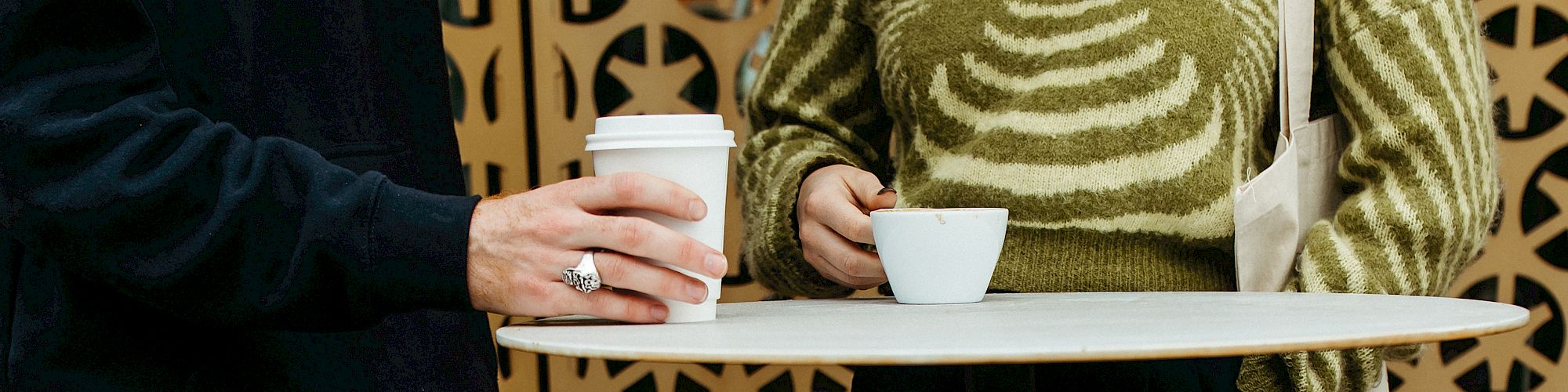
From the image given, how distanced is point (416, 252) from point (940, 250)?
0.39m

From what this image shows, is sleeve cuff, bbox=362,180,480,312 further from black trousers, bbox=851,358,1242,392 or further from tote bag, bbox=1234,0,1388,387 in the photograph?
tote bag, bbox=1234,0,1388,387

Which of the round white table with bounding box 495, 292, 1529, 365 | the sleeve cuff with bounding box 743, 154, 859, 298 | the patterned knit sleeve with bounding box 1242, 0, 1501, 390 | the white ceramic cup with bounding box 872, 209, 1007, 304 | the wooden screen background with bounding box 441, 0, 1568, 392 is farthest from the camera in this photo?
the wooden screen background with bounding box 441, 0, 1568, 392

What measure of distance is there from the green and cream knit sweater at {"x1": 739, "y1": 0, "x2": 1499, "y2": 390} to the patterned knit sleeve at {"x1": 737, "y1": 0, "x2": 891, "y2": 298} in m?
0.01

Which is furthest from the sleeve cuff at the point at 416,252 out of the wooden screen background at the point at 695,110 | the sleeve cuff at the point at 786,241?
the wooden screen background at the point at 695,110

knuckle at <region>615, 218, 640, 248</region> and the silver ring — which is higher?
knuckle at <region>615, 218, 640, 248</region>

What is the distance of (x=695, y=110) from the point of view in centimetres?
253

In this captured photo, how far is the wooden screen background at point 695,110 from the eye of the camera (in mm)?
2225

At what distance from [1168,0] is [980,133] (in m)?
0.22

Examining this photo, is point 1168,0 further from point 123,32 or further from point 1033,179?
point 123,32

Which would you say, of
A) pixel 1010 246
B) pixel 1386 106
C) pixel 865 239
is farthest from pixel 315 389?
pixel 1386 106

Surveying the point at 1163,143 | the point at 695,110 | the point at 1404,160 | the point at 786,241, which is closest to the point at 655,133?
the point at 786,241

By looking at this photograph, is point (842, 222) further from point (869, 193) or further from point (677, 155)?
point (677, 155)

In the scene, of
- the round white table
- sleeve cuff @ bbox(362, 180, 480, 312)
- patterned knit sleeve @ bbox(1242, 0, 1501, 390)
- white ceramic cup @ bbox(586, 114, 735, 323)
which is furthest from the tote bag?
sleeve cuff @ bbox(362, 180, 480, 312)

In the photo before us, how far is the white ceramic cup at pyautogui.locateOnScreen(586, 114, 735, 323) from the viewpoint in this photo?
0.77 m
